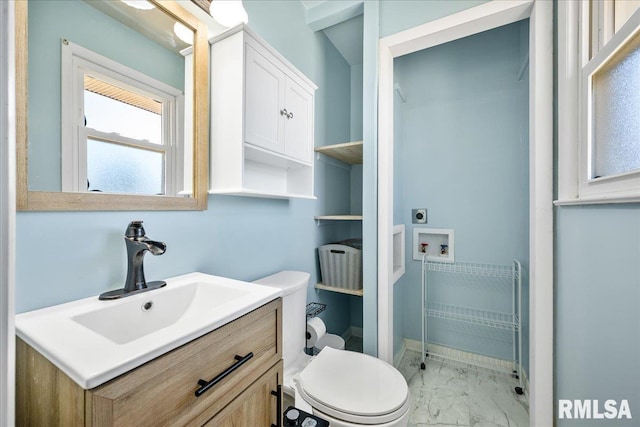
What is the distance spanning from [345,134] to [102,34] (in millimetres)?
1838

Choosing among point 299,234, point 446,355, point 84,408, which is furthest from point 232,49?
point 446,355

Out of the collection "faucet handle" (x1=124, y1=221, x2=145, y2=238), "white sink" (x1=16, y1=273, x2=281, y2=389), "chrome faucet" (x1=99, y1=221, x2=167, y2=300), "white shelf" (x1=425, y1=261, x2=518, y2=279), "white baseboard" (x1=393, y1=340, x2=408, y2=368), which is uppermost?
"faucet handle" (x1=124, y1=221, x2=145, y2=238)

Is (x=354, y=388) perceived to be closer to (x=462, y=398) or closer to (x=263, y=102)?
(x=462, y=398)

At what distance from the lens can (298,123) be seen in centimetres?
149

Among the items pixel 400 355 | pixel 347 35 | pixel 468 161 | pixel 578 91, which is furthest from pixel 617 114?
pixel 400 355

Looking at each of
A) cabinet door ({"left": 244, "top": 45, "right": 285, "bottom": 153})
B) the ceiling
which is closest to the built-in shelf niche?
cabinet door ({"left": 244, "top": 45, "right": 285, "bottom": 153})

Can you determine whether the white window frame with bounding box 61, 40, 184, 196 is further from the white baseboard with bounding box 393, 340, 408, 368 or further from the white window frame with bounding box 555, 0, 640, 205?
the white baseboard with bounding box 393, 340, 408, 368

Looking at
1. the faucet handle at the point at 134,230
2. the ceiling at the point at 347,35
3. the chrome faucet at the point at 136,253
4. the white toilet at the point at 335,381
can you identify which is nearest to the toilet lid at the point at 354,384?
the white toilet at the point at 335,381

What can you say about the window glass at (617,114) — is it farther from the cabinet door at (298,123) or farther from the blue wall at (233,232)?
the blue wall at (233,232)

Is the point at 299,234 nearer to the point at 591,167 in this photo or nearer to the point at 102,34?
the point at 102,34

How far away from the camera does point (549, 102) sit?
4.18 feet

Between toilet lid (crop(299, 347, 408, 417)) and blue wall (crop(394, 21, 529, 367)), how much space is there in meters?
0.86

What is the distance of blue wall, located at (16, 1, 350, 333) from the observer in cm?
73

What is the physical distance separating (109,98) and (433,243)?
2.21 metres
